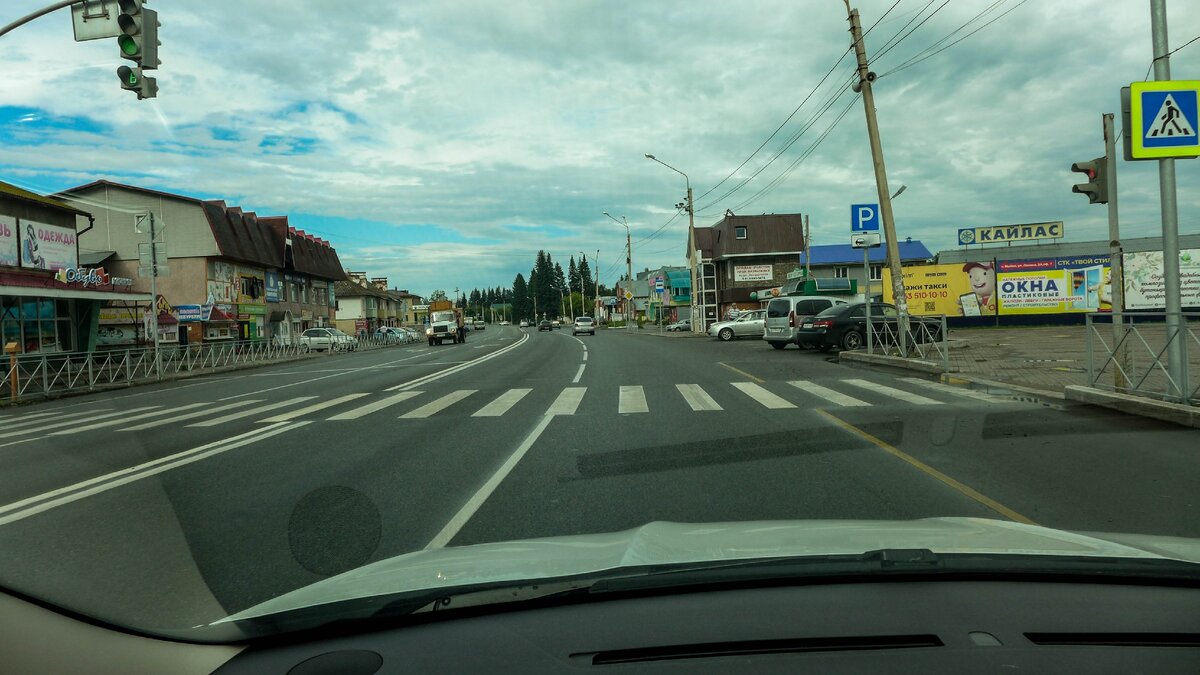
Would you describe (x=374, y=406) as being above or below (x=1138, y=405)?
above

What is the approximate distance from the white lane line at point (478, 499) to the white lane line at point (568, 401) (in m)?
2.38

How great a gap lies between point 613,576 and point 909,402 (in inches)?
418

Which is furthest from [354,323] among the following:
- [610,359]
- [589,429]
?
[589,429]

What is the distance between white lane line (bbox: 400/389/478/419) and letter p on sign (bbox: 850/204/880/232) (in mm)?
11121

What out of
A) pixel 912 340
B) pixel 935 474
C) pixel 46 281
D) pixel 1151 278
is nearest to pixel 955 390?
pixel 912 340

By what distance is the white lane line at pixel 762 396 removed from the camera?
12.0 meters

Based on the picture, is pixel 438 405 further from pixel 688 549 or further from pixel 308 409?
pixel 688 549

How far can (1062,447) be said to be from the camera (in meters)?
8.09

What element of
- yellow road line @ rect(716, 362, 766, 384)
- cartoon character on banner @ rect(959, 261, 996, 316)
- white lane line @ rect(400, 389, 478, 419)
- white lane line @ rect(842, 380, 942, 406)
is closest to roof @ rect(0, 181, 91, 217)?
white lane line @ rect(400, 389, 478, 419)

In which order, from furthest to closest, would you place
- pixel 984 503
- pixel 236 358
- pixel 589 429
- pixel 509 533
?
1. pixel 236 358
2. pixel 589 429
3. pixel 984 503
4. pixel 509 533

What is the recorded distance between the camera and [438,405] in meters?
13.4

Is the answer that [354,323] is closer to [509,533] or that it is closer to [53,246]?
[53,246]

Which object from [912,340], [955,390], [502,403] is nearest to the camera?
[502,403]

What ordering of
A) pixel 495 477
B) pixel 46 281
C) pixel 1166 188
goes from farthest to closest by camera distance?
pixel 46 281 < pixel 1166 188 < pixel 495 477
